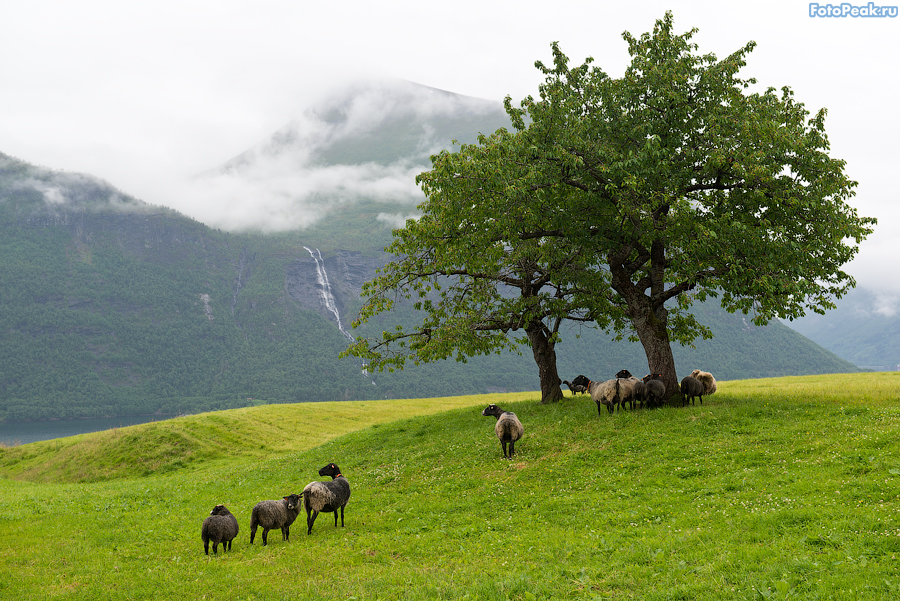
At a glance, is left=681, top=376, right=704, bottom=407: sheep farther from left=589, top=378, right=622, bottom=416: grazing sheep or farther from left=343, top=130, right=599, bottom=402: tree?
left=343, top=130, right=599, bottom=402: tree

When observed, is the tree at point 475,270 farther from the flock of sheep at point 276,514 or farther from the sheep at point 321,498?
the flock of sheep at point 276,514

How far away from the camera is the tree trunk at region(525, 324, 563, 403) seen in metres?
32.1

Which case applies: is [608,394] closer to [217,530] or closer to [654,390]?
[654,390]

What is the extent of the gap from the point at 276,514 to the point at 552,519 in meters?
7.91

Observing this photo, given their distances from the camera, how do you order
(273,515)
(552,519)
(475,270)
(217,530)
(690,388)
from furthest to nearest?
(475,270) → (690,388) → (273,515) → (217,530) → (552,519)

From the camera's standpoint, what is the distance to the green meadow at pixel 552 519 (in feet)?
Answer: 32.1

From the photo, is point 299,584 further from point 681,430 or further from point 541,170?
point 541,170

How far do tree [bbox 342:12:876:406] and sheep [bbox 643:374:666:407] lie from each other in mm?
799

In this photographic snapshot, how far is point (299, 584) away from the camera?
451 inches

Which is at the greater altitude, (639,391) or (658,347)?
(658,347)

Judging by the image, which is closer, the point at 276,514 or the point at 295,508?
the point at 276,514

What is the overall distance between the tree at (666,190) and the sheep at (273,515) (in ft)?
43.9

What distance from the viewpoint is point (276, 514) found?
15.3m

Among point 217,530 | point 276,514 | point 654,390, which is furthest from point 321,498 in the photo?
point 654,390
